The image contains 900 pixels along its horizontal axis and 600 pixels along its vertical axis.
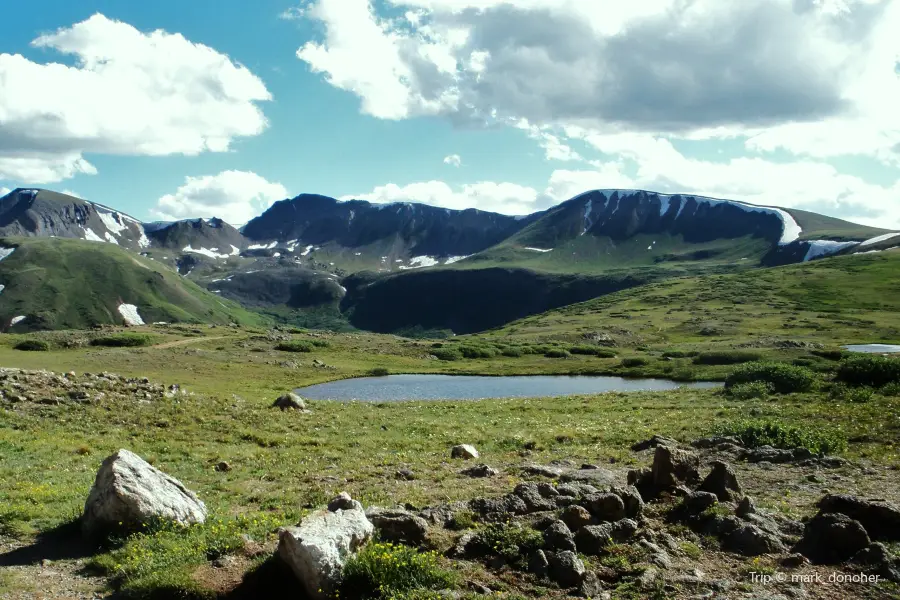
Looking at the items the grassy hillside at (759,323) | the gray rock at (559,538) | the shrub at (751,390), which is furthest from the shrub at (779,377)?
the grassy hillside at (759,323)

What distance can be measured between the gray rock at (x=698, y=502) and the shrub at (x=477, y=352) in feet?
323

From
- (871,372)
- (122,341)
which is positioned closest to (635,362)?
(871,372)

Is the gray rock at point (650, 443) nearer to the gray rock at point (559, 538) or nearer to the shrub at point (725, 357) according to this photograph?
the gray rock at point (559, 538)

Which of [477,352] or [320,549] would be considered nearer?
[320,549]

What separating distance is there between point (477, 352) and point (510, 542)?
10223cm

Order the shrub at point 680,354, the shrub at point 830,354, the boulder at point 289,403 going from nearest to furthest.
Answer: the boulder at point 289,403
the shrub at point 830,354
the shrub at point 680,354

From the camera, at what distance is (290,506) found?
19828mm

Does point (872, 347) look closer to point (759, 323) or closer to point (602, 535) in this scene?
point (759, 323)

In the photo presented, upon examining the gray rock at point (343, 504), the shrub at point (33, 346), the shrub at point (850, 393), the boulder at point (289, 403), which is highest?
the gray rock at point (343, 504)

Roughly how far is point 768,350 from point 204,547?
98947mm

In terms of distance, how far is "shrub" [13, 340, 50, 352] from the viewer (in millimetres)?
82500

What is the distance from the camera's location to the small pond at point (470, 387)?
233 feet

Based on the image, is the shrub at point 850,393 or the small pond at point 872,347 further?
the small pond at point 872,347

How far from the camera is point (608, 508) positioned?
53.5 ft
